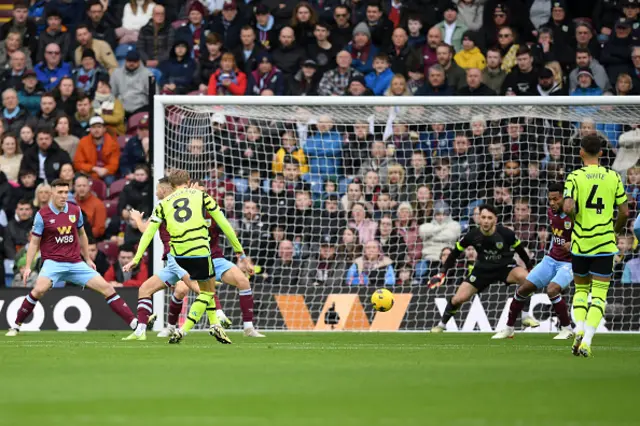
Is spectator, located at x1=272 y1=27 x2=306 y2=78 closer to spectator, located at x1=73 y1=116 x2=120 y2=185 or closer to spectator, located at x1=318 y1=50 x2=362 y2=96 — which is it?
spectator, located at x1=318 y1=50 x2=362 y2=96

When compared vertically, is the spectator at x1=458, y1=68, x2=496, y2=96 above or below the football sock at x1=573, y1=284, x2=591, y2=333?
above

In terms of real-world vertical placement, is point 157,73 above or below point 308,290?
above

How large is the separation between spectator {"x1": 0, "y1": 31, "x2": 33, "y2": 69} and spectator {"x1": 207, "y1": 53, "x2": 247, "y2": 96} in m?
3.74

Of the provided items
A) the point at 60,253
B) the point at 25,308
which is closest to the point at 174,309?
the point at 60,253

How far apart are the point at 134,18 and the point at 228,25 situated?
1.97 metres

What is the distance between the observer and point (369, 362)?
1009 centimetres

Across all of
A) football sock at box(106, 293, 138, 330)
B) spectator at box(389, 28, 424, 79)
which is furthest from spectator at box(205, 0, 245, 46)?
football sock at box(106, 293, 138, 330)

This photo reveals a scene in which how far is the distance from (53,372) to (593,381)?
397 centimetres

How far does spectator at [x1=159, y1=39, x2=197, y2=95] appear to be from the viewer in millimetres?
20047

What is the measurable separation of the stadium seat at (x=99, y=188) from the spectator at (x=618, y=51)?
27.0 feet

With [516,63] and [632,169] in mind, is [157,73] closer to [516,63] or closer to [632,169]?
[516,63]

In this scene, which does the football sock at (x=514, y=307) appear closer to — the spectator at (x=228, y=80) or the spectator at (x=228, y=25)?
the spectator at (x=228, y=80)

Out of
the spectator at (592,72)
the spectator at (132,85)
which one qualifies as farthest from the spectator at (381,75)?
the spectator at (132,85)

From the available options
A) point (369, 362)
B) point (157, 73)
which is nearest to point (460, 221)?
point (157, 73)
